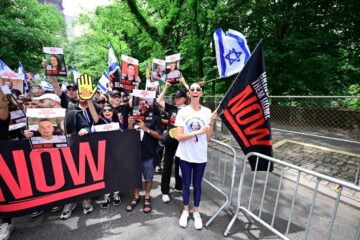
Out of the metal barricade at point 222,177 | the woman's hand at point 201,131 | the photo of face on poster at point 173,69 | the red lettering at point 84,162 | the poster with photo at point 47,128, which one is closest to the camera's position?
the poster with photo at point 47,128

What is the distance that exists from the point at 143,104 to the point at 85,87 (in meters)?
0.98

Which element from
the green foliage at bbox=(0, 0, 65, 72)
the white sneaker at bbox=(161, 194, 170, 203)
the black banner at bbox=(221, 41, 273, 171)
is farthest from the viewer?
the green foliage at bbox=(0, 0, 65, 72)

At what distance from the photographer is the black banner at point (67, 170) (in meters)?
2.88

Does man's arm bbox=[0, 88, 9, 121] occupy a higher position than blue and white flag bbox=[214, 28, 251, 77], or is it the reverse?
blue and white flag bbox=[214, 28, 251, 77]

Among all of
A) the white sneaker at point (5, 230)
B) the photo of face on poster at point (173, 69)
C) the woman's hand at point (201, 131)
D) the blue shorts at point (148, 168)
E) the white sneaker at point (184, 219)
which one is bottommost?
the white sneaker at point (5, 230)

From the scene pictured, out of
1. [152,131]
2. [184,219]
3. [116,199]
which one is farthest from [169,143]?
[116,199]

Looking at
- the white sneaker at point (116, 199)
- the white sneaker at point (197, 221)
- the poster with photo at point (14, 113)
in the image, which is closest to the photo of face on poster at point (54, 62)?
the poster with photo at point (14, 113)

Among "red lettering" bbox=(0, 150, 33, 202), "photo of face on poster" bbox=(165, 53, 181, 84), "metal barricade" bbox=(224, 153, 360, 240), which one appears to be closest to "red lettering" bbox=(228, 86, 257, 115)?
"metal barricade" bbox=(224, 153, 360, 240)

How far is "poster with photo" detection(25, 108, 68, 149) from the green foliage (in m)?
20.4

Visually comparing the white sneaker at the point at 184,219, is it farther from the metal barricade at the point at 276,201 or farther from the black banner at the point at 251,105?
the black banner at the point at 251,105

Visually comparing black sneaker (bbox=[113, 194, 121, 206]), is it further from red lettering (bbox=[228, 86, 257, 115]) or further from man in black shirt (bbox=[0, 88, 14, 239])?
red lettering (bbox=[228, 86, 257, 115])

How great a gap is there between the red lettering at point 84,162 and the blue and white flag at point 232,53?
2.42 meters

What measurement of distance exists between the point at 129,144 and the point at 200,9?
8640mm

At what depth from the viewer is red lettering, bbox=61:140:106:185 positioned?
3168mm
